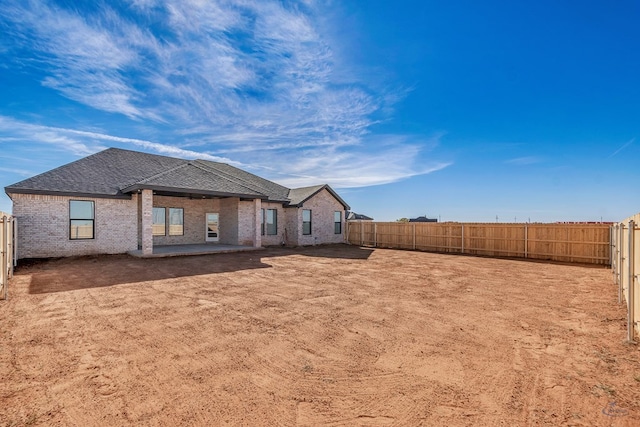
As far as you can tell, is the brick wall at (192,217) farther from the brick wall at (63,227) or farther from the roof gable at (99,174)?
the brick wall at (63,227)

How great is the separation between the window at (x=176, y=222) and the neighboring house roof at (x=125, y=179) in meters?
2.34

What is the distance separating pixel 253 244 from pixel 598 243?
18220mm

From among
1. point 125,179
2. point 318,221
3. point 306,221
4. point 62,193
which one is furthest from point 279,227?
point 62,193

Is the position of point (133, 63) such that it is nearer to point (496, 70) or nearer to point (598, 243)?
point (496, 70)

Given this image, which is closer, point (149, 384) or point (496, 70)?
point (149, 384)

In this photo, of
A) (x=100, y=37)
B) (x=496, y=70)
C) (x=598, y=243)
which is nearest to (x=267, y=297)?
(x=100, y=37)

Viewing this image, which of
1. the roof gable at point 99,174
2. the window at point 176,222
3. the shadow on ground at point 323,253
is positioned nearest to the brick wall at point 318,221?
the shadow on ground at point 323,253

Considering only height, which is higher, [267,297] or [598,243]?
[598,243]

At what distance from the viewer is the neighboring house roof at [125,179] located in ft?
43.8

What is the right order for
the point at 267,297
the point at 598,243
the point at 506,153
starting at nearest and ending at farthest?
the point at 267,297
the point at 598,243
the point at 506,153

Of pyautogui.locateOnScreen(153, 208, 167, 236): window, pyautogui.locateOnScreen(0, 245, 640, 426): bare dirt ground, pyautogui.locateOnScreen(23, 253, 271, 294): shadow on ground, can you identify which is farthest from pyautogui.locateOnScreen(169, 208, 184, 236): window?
pyautogui.locateOnScreen(0, 245, 640, 426): bare dirt ground

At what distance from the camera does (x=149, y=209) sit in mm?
14312

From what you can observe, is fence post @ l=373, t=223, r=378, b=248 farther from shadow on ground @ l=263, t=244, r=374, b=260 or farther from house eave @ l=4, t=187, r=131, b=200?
house eave @ l=4, t=187, r=131, b=200

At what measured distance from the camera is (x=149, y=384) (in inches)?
141
